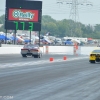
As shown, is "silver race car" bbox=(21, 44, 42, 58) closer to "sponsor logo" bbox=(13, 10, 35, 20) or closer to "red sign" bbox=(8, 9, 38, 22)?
"red sign" bbox=(8, 9, 38, 22)

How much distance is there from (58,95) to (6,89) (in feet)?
7.58

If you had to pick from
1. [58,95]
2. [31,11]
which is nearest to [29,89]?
[58,95]

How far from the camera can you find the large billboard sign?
6531 cm

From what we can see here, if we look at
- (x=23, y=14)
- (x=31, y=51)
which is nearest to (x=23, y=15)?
(x=23, y=14)

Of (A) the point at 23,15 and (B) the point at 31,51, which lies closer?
(B) the point at 31,51

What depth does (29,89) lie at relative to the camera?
674 inches

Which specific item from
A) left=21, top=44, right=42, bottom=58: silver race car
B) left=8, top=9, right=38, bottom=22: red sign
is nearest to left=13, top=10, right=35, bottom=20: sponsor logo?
left=8, top=9, right=38, bottom=22: red sign

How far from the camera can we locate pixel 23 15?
66438mm

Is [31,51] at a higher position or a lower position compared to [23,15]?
lower

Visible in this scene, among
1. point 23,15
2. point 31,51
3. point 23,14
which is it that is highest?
point 23,14

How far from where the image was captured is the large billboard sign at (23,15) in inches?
2571

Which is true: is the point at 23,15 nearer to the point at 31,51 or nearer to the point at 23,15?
the point at 23,15

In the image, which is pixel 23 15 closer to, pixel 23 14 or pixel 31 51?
pixel 23 14

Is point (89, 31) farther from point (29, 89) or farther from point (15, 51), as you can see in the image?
point (29, 89)
